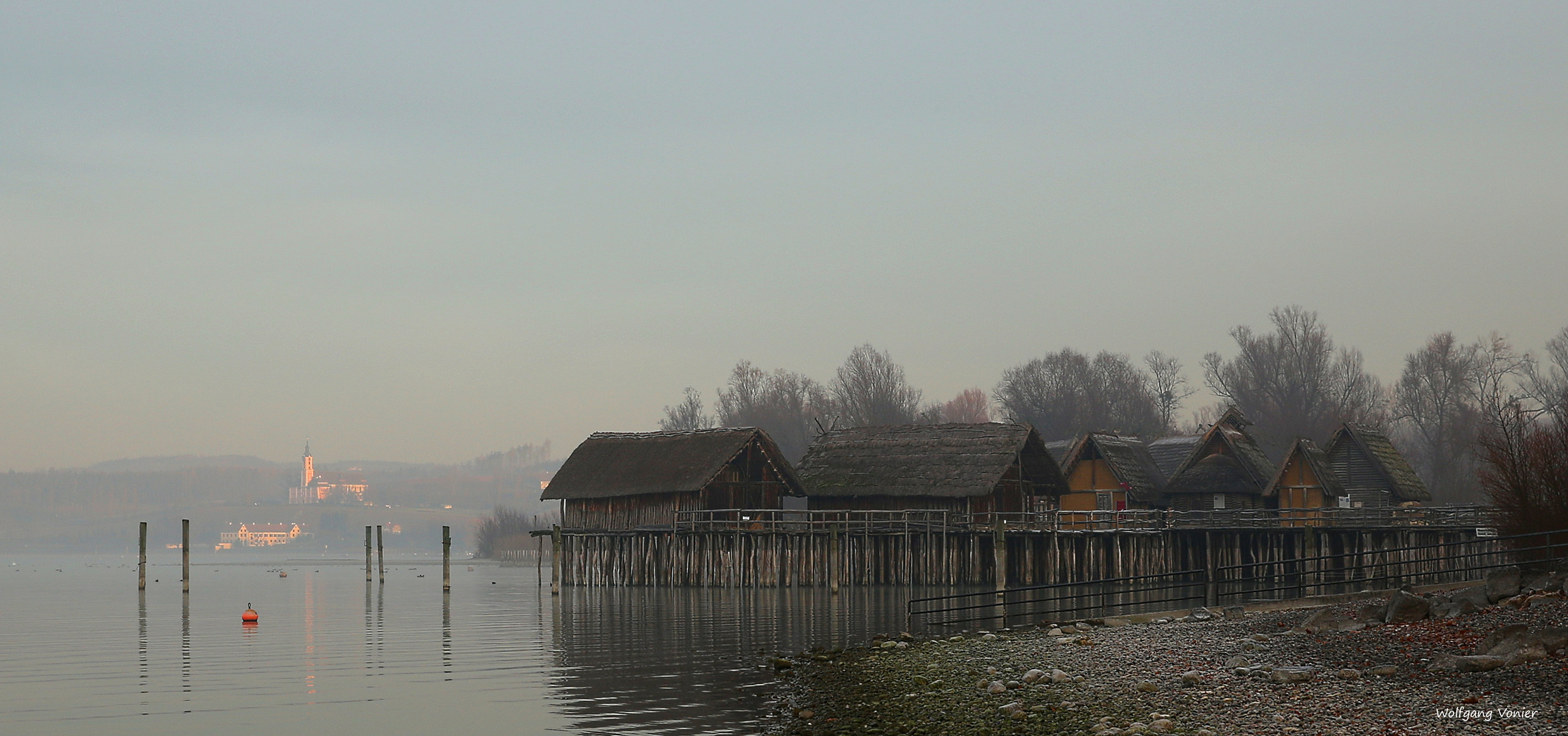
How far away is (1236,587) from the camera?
166 ft

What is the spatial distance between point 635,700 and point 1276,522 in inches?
1629

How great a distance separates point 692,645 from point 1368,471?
40326 millimetres

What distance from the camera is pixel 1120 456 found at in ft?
215

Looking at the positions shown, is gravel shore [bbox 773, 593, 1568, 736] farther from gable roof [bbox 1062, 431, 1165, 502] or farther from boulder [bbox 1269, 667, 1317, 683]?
gable roof [bbox 1062, 431, 1165, 502]

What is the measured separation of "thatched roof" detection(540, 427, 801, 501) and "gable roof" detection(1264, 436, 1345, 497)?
64.8 feet

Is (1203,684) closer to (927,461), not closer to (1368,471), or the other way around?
(927,461)

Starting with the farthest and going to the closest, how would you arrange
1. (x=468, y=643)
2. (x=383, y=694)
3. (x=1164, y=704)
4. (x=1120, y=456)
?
(x=1120, y=456)
(x=468, y=643)
(x=383, y=694)
(x=1164, y=704)

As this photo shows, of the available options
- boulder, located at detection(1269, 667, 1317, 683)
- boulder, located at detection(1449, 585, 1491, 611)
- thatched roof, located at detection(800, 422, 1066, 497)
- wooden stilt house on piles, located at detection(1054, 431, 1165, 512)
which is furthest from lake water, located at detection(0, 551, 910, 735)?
wooden stilt house on piles, located at detection(1054, 431, 1165, 512)

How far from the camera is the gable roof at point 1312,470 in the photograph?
196 feet

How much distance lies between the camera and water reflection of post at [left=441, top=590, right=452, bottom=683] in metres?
27.3

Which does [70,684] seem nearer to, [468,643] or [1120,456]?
[468,643]

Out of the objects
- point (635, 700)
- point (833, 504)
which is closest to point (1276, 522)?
point (833, 504)

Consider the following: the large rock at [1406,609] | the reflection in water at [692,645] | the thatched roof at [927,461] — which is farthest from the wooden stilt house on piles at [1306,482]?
the large rock at [1406,609]

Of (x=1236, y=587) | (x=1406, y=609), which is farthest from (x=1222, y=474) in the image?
(x=1406, y=609)
